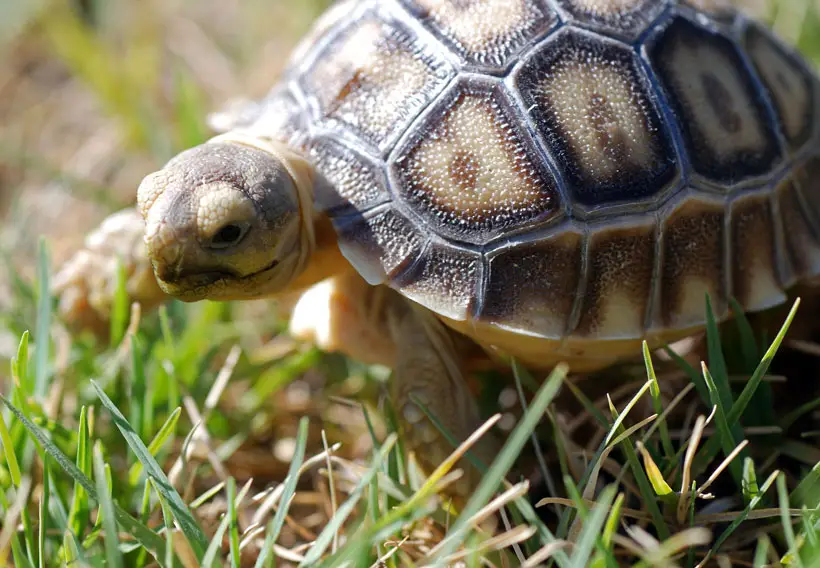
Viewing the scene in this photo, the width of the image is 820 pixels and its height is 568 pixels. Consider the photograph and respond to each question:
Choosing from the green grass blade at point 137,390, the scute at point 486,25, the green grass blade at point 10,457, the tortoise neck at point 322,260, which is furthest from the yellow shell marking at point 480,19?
the green grass blade at point 10,457

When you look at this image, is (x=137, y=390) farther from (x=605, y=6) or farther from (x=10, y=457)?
(x=605, y=6)

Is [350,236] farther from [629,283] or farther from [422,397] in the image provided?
[629,283]

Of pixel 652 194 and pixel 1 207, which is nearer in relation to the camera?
pixel 652 194

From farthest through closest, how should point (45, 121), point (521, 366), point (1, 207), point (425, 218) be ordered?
point (45, 121), point (1, 207), point (521, 366), point (425, 218)

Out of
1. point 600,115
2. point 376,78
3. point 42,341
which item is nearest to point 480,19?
point 376,78

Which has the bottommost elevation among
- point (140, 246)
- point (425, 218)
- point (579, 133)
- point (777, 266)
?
point (777, 266)

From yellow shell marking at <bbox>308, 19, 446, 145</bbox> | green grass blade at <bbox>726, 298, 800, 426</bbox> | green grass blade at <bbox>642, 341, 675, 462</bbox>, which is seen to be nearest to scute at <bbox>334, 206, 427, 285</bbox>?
yellow shell marking at <bbox>308, 19, 446, 145</bbox>

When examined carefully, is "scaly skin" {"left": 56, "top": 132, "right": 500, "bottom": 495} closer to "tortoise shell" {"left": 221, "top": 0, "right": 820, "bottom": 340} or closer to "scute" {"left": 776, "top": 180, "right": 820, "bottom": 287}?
"tortoise shell" {"left": 221, "top": 0, "right": 820, "bottom": 340}

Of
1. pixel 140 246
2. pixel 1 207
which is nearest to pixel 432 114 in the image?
pixel 140 246
